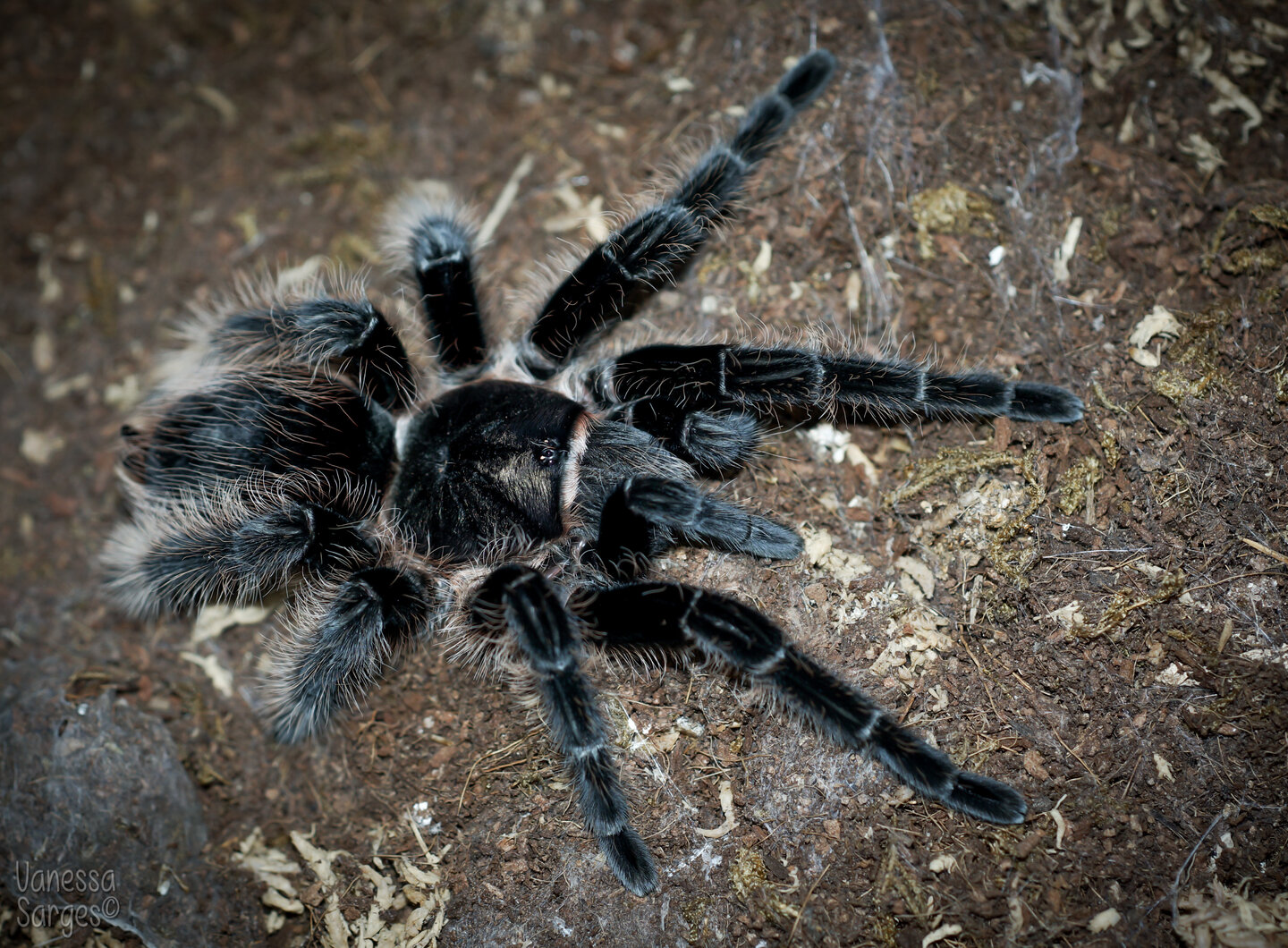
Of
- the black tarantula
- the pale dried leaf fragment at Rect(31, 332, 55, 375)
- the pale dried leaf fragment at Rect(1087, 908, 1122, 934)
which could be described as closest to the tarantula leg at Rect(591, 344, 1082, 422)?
the black tarantula

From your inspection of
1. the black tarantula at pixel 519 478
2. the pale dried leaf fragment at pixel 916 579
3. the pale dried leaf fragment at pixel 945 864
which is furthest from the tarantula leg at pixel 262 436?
the pale dried leaf fragment at pixel 945 864

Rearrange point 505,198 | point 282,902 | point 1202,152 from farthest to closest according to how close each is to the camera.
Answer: point 505,198 → point 1202,152 → point 282,902

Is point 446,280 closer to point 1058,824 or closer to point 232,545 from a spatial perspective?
point 232,545

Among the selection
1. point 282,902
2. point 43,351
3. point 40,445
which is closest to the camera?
point 282,902

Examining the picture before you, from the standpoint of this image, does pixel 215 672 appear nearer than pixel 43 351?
Yes

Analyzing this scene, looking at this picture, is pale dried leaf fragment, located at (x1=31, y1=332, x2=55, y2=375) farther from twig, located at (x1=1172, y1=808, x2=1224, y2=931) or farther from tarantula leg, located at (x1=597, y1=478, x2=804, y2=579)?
twig, located at (x1=1172, y1=808, x2=1224, y2=931)

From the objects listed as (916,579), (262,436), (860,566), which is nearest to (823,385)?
(860,566)

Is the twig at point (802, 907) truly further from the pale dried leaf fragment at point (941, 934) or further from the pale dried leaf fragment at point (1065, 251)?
the pale dried leaf fragment at point (1065, 251)
